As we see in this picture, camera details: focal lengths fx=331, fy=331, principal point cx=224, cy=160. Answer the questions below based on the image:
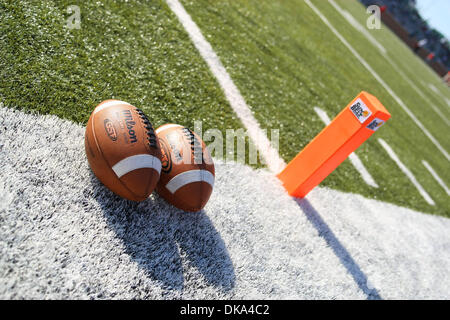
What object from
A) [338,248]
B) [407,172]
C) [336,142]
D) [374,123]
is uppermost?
[374,123]

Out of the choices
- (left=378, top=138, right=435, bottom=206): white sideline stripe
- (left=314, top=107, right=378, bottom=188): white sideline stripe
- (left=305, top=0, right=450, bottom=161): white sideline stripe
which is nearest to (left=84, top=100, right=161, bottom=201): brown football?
(left=314, top=107, right=378, bottom=188): white sideline stripe

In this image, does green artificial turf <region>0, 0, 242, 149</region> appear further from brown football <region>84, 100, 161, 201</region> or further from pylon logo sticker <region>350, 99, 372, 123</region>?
pylon logo sticker <region>350, 99, 372, 123</region>

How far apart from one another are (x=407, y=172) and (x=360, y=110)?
3.78 meters

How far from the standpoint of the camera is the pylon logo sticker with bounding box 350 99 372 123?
8.33 ft

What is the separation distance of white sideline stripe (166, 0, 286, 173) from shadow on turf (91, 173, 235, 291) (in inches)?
53.5

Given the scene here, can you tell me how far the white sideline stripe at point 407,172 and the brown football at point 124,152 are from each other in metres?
4.98

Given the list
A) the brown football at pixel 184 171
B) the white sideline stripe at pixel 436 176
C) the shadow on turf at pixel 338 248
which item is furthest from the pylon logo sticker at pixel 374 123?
the white sideline stripe at pixel 436 176

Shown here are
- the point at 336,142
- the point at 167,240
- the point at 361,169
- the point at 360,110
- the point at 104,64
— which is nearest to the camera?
the point at 167,240

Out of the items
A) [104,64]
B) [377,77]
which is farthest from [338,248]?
[377,77]

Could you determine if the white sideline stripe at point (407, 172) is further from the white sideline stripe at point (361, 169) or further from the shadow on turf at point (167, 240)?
the shadow on turf at point (167, 240)

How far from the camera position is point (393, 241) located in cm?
371

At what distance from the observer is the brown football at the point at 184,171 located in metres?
2.14

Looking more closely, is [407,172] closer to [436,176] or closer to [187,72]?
[436,176]

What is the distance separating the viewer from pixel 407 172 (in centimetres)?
569
